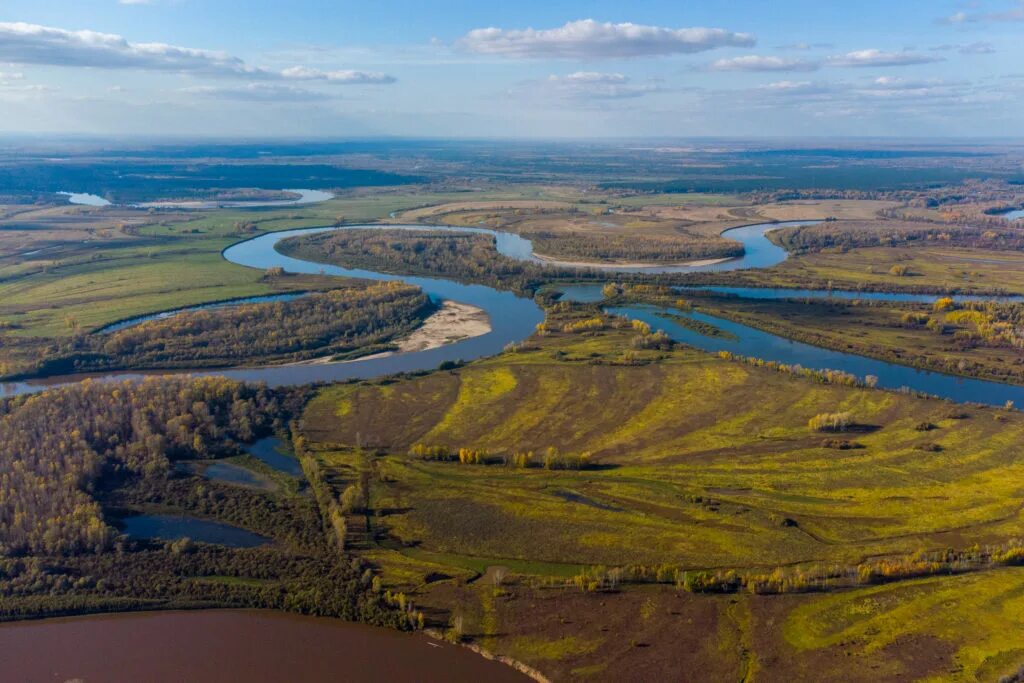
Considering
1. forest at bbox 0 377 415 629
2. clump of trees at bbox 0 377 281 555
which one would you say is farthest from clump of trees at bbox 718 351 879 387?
clump of trees at bbox 0 377 281 555

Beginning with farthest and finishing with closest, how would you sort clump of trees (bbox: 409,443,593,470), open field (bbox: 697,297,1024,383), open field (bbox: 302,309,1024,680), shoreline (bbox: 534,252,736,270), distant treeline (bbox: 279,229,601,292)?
shoreline (bbox: 534,252,736,270) < distant treeline (bbox: 279,229,601,292) < open field (bbox: 697,297,1024,383) < clump of trees (bbox: 409,443,593,470) < open field (bbox: 302,309,1024,680)

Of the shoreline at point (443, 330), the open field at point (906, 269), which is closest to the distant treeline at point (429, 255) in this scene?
the shoreline at point (443, 330)

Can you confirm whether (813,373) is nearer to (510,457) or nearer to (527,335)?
(527,335)

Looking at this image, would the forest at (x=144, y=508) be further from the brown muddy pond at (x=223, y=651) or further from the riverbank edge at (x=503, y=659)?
the riverbank edge at (x=503, y=659)

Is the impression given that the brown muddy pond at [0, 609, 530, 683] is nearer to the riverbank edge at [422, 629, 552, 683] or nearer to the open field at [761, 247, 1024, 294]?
the riverbank edge at [422, 629, 552, 683]

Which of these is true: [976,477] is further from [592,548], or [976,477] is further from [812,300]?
[812,300]
